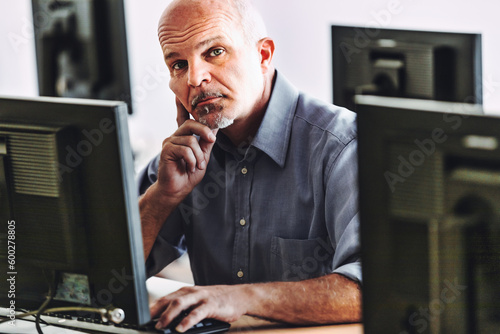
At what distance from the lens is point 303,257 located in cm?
175

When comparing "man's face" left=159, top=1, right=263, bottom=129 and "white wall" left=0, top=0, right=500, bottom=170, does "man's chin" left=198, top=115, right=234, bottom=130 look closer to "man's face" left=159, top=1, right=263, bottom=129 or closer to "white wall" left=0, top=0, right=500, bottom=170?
"man's face" left=159, top=1, right=263, bottom=129

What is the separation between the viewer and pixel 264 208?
1.81m

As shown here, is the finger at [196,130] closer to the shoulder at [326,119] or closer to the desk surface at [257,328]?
the shoulder at [326,119]

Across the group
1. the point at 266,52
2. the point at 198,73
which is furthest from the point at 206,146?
the point at 266,52

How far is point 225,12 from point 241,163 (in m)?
0.39

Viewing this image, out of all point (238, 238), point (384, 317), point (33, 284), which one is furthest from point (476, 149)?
point (238, 238)

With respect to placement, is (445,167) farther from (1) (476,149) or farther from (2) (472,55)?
(2) (472,55)

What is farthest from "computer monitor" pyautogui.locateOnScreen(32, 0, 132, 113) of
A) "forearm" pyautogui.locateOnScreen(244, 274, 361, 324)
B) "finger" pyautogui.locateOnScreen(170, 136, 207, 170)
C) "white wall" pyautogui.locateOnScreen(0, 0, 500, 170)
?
"forearm" pyautogui.locateOnScreen(244, 274, 361, 324)

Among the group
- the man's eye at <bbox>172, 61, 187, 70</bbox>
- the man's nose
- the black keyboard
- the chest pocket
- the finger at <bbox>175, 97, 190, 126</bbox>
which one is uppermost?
the man's eye at <bbox>172, 61, 187, 70</bbox>

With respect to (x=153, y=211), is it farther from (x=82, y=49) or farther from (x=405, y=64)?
(x=82, y=49)

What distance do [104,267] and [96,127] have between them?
26 cm

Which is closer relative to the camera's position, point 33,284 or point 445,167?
point 445,167

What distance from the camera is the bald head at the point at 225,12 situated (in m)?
1.80

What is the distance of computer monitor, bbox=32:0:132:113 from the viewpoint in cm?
300
